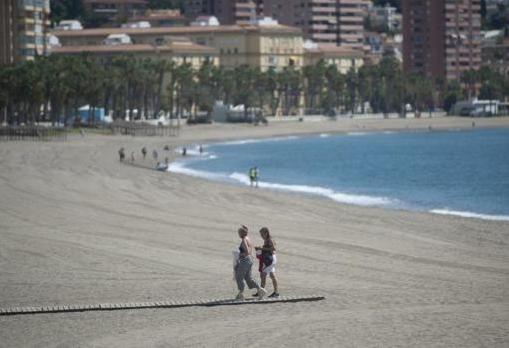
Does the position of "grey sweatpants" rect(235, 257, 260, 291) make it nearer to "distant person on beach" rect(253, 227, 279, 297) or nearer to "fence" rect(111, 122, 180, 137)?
"distant person on beach" rect(253, 227, 279, 297)

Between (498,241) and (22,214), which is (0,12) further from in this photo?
(498,241)

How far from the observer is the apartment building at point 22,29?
15525 cm

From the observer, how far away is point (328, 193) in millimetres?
75875

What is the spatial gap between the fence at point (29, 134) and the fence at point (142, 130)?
16.2 metres

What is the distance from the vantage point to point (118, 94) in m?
177

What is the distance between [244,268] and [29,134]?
91500 millimetres

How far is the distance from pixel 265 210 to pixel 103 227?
1165cm

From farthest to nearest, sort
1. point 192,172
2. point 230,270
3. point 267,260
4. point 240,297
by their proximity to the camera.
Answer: point 192,172 < point 230,270 < point 267,260 < point 240,297

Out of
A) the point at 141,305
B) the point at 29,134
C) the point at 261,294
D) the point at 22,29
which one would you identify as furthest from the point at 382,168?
the point at 141,305

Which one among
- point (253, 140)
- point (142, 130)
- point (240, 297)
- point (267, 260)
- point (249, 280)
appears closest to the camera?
point (240, 297)

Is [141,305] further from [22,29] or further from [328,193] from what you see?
[22,29]

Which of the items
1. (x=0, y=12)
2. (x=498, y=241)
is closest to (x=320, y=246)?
(x=498, y=241)

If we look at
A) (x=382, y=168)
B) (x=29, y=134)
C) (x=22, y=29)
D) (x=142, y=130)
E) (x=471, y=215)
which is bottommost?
(x=382, y=168)

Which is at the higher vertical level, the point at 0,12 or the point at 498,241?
the point at 0,12
